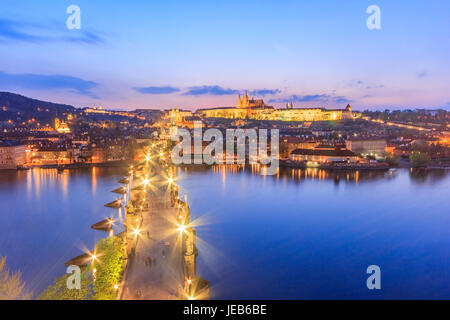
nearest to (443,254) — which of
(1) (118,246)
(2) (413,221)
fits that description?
(2) (413,221)

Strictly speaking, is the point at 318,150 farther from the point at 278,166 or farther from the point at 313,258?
the point at 313,258

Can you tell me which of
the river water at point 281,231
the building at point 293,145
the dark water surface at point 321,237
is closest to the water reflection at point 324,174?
the river water at point 281,231

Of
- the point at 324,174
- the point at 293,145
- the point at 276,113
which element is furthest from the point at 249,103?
the point at 324,174

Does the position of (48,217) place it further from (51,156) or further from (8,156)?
(51,156)

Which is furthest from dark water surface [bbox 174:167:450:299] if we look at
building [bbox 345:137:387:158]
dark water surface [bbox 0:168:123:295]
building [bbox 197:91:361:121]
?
building [bbox 197:91:361:121]

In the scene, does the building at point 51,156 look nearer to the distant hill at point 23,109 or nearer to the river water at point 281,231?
the river water at point 281,231

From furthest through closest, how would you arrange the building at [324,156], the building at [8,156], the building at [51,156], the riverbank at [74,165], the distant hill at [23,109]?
the distant hill at [23,109] → the building at [51,156] → the building at [324,156] → the riverbank at [74,165] → the building at [8,156]
